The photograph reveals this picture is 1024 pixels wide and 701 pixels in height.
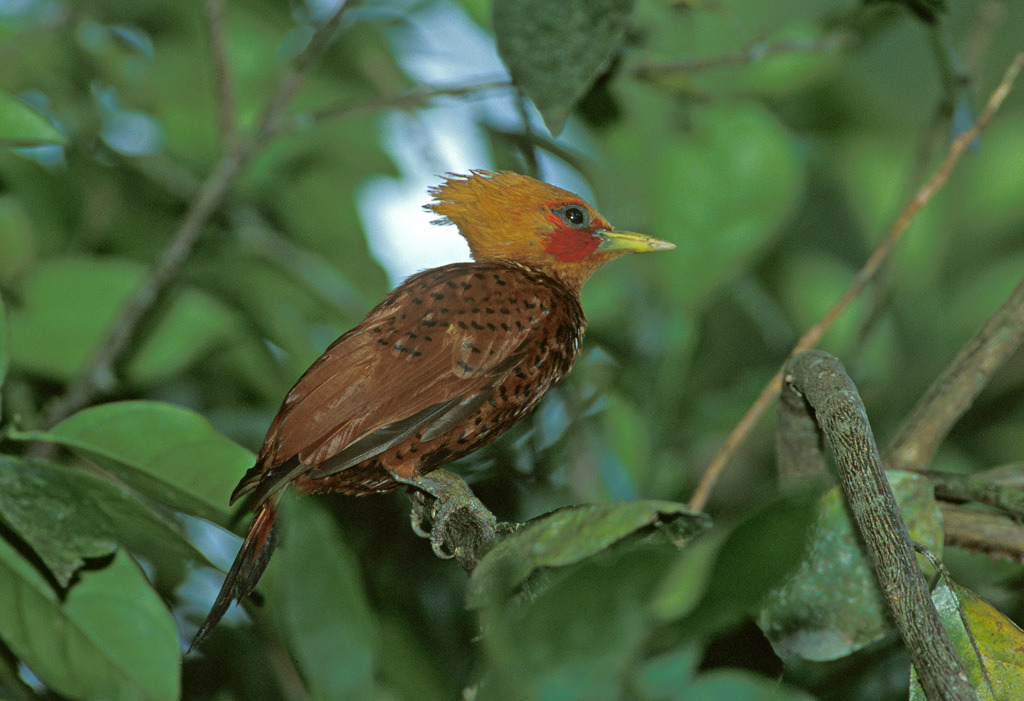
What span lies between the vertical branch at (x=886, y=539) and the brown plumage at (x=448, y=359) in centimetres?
58

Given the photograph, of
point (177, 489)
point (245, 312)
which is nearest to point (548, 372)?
point (177, 489)

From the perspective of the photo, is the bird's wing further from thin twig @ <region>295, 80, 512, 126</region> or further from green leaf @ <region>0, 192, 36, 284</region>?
green leaf @ <region>0, 192, 36, 284</region>

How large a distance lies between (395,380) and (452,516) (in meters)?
0.37

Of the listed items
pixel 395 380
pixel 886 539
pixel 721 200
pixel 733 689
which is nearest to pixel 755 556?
pixel 733 689

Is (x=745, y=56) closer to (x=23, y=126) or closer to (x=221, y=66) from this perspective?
(x=221, y=66)

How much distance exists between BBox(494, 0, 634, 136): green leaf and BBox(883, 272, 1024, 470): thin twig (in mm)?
920

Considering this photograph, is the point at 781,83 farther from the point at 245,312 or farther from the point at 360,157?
the point at 245,312

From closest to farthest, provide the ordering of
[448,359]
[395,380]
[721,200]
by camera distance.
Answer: [395,380]
[448,359]
[721,200]

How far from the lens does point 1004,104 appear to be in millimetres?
3129

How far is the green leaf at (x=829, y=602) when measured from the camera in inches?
62.6

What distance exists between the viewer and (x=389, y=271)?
10.1ft

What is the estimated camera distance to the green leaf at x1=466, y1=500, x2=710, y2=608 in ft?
3.53

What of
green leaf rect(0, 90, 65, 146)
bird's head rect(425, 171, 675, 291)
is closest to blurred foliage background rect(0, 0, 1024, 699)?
green leaf rect(0, 90, 65, 146)

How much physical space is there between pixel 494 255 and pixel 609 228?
0.26m
